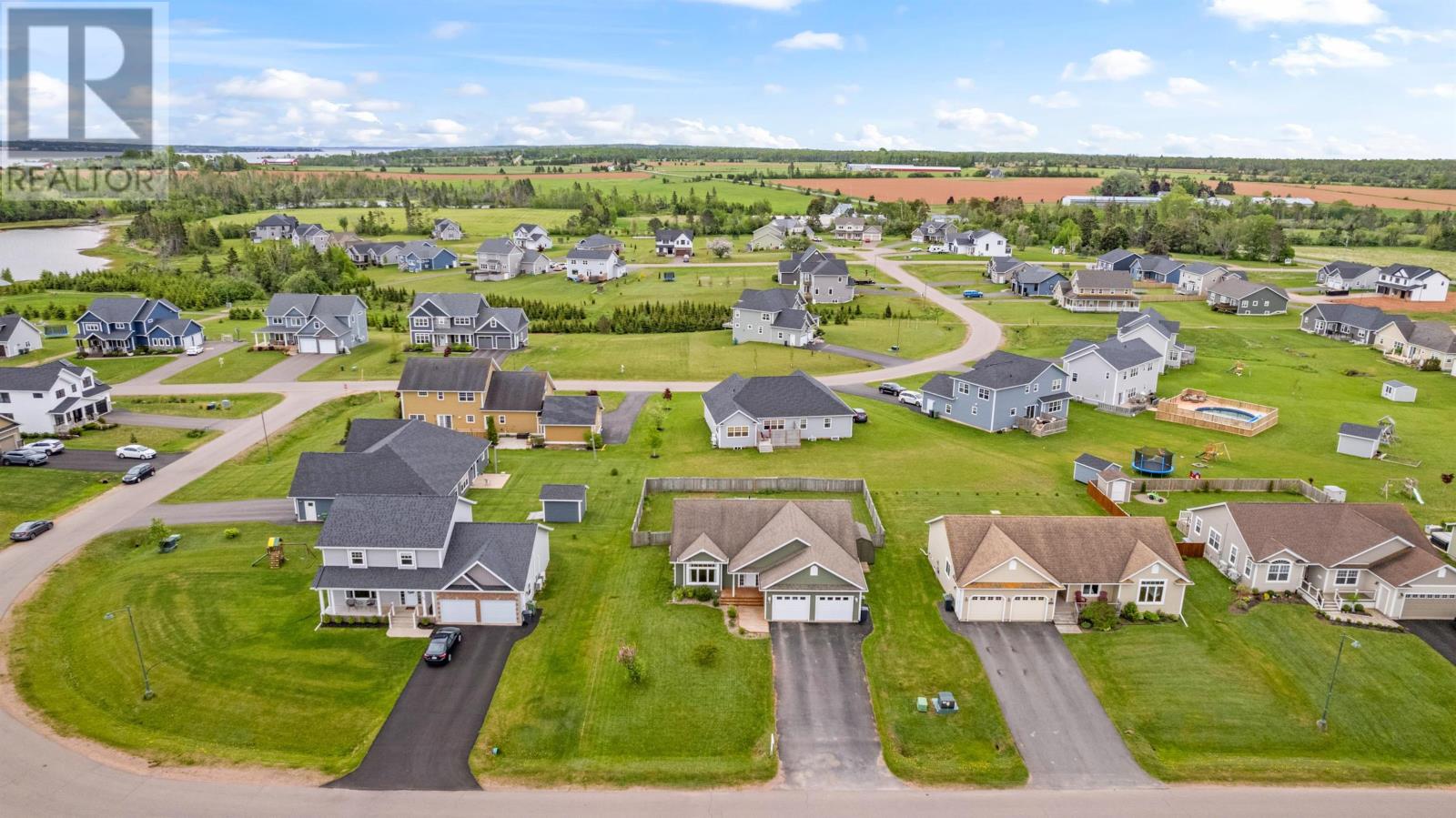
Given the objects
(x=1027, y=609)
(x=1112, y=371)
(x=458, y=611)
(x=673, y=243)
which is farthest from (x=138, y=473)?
(x=673, y=243)

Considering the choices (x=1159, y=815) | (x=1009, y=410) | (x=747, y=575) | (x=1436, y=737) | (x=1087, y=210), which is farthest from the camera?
(x=1087, y=210)

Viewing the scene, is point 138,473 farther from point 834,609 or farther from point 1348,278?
point 1348,278

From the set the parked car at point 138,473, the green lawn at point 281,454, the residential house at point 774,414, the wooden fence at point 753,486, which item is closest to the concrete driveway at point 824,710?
the wooden fence at point 753,486

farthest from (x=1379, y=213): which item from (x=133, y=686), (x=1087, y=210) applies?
(x=133, y=686)

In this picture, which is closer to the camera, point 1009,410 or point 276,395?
point 1009,410

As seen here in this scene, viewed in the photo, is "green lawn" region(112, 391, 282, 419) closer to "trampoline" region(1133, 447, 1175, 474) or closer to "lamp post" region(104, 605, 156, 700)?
"lamp post" region(104, 605, 156, 700)

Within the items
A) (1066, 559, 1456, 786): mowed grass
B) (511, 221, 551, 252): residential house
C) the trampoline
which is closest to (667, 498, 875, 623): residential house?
(1066, 559, 1456, 786): mowed grass

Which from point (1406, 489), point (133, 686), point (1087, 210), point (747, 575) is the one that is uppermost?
point (1087, 210)

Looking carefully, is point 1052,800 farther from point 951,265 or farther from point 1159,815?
point 951,265
